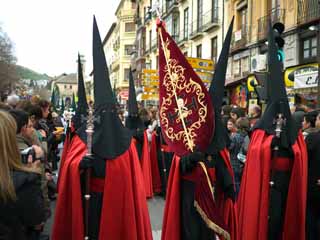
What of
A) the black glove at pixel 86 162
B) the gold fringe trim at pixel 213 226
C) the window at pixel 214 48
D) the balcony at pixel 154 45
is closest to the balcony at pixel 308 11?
the window at pixel 214 48

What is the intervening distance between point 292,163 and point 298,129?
38 cm

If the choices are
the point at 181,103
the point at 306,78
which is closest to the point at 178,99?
the point at 181,103

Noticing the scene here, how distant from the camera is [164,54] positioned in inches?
176

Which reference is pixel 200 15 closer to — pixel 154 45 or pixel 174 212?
pixel 154 45

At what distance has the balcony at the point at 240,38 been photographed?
66.0 ft

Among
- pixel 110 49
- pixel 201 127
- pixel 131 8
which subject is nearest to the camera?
pixel 201 127

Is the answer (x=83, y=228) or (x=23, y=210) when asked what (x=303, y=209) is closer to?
A: (x=83, y=228)

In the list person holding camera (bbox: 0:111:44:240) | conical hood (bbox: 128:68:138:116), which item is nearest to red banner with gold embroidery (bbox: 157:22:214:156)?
person holding camera (bbox: 0:111:44:240)

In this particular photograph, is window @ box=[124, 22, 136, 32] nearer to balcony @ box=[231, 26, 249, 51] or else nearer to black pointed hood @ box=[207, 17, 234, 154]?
balcony @ box=[231, 26, 249, 51]

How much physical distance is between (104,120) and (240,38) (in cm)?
1808

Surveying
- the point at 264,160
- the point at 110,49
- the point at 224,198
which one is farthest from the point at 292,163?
the point at 110,49

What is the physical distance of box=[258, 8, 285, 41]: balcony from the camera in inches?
674

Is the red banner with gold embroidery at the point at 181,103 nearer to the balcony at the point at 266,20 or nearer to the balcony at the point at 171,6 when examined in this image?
the balcony at the point at 266,20

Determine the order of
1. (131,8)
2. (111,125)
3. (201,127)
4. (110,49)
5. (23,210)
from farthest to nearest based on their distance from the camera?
(110,49), (131,8), (201,127), (111,125), (23,210)
